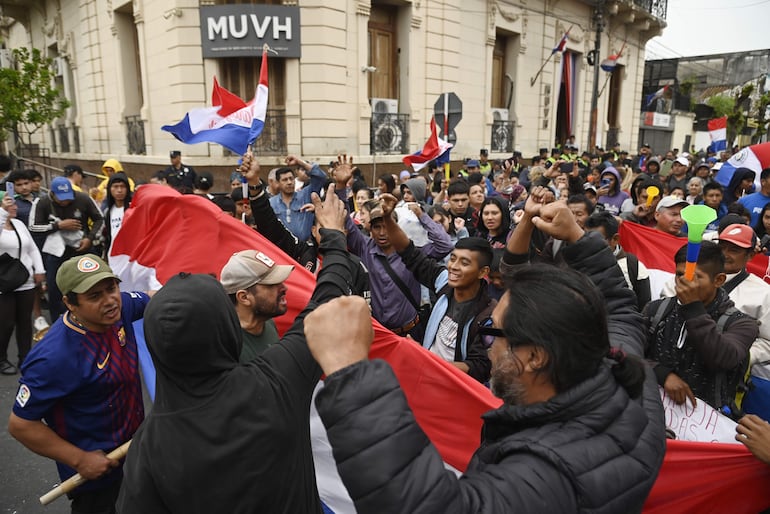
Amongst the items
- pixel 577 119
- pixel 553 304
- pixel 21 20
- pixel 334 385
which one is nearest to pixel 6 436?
pixel 334 385

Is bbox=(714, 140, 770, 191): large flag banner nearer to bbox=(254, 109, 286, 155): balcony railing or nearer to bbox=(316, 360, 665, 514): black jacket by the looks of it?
bbox=(316, 360, 665, 514): black jacket

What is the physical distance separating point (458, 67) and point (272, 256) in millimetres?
14168

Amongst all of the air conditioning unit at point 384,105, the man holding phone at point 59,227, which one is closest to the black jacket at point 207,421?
the man holding phone at point 59,227

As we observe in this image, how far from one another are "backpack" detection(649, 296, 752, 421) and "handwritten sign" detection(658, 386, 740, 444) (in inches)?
4.3

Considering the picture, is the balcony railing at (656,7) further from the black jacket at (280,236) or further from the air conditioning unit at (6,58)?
the air conditioning unit at (6,58)

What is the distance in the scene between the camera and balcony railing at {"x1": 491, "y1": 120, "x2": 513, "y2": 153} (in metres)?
18.3

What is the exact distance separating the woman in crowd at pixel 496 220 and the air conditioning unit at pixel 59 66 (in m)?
21.0

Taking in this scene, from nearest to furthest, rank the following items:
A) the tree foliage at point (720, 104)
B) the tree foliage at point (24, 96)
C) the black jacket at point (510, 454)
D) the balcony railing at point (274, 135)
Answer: the black jacket at point (510, 454)
the balcony railing at point (274, 135)
the tree foliage at point (24, 96)
the tree foliage at point (720, 104)

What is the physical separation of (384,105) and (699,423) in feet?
43.3

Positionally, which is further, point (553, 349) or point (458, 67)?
point (458, 67)

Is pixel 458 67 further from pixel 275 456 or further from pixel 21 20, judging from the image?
pixel 21 20

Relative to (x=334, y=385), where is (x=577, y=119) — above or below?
above

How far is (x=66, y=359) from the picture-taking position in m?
2.26

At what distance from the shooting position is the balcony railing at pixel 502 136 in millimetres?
18328
